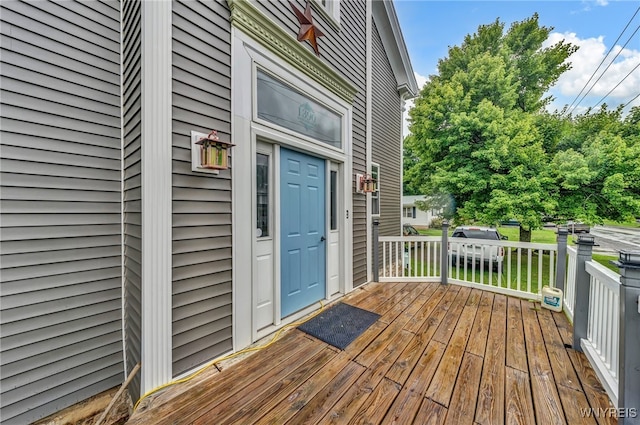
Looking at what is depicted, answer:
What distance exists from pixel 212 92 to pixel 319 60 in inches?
65.7

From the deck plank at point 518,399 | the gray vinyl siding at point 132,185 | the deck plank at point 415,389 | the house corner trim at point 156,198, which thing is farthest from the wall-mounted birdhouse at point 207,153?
the deck plank at point 518,399

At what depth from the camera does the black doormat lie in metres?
2.46

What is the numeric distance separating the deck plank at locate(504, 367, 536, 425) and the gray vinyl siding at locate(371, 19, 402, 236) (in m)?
4.41

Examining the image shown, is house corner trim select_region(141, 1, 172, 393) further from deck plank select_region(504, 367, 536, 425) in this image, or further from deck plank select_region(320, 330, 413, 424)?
deck plank select_region(504, 367, 536, 425)

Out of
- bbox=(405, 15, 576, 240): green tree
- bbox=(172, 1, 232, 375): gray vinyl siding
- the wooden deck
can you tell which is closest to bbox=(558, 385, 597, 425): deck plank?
the wooden deck

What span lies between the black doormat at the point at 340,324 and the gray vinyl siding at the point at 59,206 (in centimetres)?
188

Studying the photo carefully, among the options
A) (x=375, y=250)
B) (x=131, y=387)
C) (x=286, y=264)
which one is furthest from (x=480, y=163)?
(x=131, y=387)

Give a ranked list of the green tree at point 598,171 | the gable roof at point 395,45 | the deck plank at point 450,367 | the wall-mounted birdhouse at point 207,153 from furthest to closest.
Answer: the gable roof at point 395,45
the green tree at point 598,171
the wall-mounted birdhouse at point 207,153
the deck plank at point 450,367

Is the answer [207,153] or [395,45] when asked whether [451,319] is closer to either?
[207,153]

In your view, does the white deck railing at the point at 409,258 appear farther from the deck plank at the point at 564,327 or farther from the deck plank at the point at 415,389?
the deck plank at the point at 415,389

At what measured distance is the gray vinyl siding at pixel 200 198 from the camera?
1896mm

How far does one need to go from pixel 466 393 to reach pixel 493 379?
0.32 meters

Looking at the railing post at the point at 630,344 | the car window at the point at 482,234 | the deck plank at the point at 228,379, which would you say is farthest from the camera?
the car window at the point at 482,234

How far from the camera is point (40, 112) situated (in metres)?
1.86
